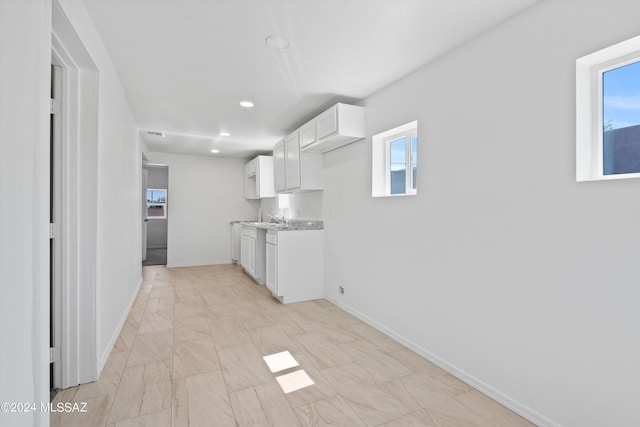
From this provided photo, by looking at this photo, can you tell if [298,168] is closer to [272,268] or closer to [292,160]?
[292,160]

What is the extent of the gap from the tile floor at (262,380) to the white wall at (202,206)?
324 cm

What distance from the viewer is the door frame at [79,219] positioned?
6.52 feet

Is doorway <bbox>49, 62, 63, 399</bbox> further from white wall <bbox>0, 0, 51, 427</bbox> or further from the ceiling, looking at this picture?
white wall <bbox>0, 0, 51, 427</bbox>

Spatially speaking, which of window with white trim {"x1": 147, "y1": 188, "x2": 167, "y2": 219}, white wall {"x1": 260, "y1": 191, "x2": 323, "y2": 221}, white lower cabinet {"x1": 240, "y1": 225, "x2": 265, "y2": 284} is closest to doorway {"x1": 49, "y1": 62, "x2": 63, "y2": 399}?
white wall {"x1": 260, "y1": 191, "x2": 323, "y2": 221}

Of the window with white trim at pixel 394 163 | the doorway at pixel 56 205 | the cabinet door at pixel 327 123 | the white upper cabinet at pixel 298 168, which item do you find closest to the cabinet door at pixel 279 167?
the white upper cabinet at pixel 298 168

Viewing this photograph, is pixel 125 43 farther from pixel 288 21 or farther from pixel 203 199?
pixel 203 199

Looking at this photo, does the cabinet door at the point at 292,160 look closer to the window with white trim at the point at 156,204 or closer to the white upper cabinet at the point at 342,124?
the white upper cabinet at the point at 342,124

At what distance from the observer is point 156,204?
926 centimetres

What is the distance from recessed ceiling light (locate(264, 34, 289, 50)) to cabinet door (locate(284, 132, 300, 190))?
6.16 ft

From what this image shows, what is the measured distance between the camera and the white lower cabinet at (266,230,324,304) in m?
3.89

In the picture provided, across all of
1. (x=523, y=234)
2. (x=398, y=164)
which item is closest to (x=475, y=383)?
(x=523, y=234)

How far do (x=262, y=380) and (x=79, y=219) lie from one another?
167 cm

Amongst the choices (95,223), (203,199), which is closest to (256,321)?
(95,223)

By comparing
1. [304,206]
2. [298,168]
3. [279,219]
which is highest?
[298,168]
